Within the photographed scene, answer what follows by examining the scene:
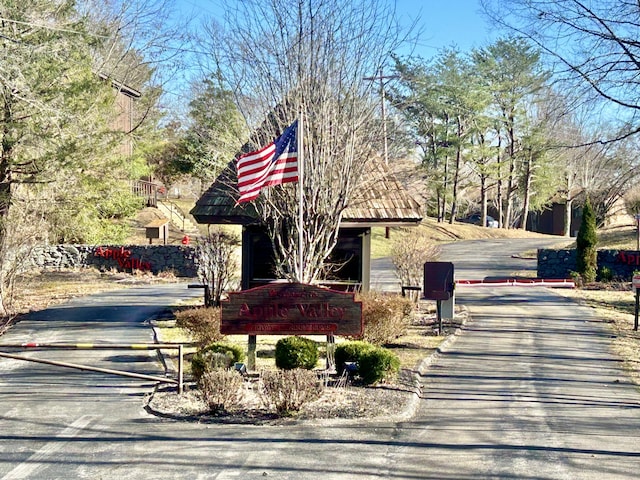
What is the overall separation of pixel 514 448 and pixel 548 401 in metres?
2.87

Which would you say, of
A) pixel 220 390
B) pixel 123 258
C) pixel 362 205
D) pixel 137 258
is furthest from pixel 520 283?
pixel 220 390

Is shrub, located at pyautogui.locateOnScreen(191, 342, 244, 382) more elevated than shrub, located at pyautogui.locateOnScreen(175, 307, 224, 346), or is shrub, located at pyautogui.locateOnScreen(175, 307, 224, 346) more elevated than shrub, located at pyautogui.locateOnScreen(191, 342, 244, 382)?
shrub, located at pyautogui.locateOnScreen(175, 307, 224, 346)

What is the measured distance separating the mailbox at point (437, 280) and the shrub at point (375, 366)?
5608 mm

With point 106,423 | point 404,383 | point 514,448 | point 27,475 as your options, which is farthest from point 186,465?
point 404,383

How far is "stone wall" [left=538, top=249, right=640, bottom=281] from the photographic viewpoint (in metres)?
33.4

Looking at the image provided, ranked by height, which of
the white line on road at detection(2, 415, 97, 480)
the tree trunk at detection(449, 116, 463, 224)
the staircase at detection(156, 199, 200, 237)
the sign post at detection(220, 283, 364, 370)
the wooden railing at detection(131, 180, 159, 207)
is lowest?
the white line on road at detection(2, 415, 97, 480)

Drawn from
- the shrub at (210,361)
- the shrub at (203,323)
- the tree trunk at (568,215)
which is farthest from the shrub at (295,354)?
the tree trunk at (568,215)

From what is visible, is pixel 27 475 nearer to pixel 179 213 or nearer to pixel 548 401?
pixel 548 401

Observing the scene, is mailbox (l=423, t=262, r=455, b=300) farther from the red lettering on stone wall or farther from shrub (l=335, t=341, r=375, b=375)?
the red lettering on stone wall

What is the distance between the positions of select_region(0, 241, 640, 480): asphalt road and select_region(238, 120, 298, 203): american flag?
3665mm

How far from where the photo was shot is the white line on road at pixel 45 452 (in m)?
7.76

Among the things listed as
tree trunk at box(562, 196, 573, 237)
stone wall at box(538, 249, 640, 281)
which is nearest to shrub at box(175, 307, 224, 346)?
stone wall at box(538, 249, 640, 281)

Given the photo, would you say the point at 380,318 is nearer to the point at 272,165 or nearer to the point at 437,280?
the point at 437,280

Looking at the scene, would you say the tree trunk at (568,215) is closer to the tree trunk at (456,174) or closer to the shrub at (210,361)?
the tree trunk at (456,174)
